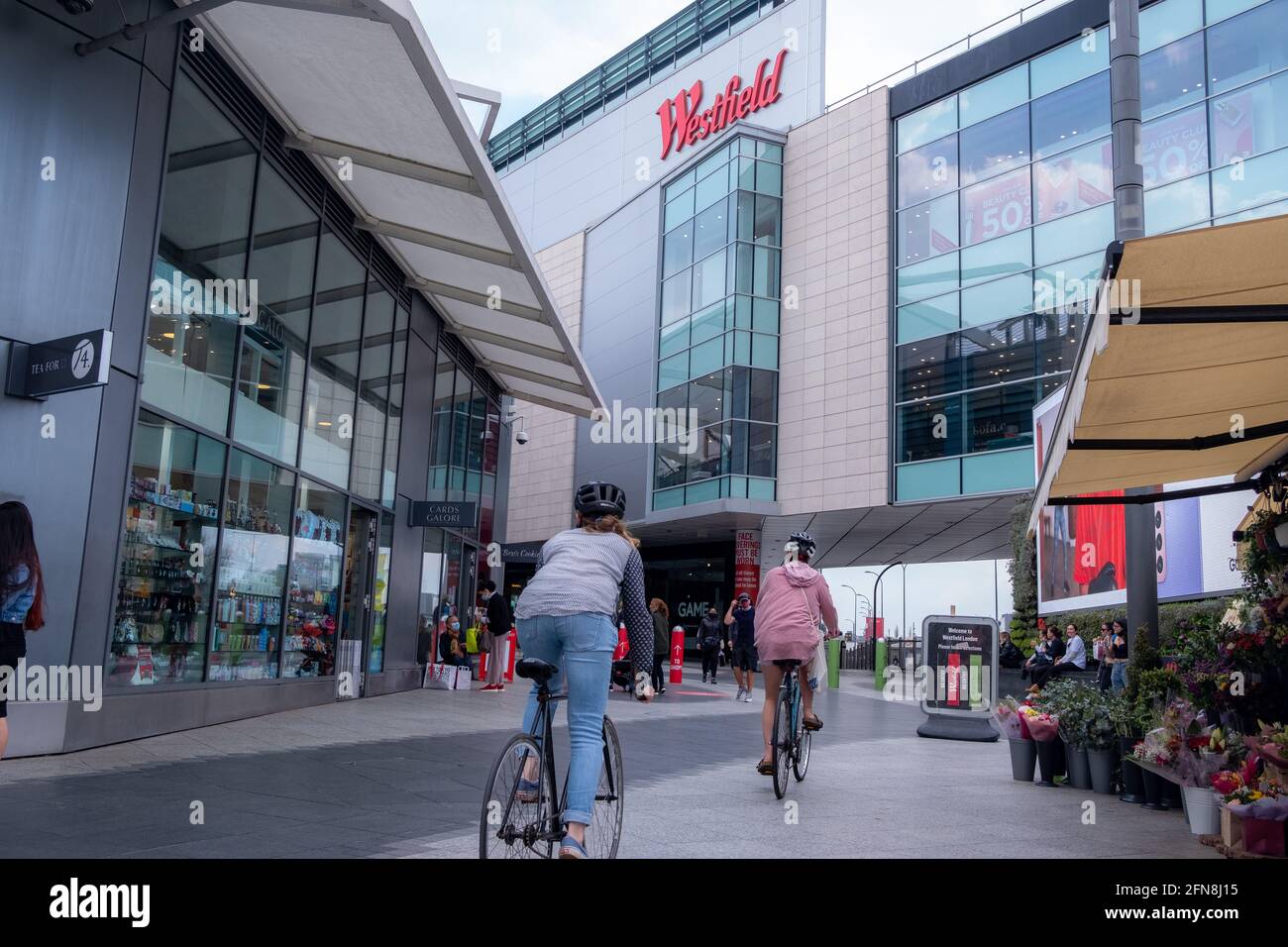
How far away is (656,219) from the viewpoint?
38.2m

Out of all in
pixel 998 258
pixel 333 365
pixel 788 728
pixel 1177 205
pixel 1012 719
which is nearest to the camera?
pixel 788 728

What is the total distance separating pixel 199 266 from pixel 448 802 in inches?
227

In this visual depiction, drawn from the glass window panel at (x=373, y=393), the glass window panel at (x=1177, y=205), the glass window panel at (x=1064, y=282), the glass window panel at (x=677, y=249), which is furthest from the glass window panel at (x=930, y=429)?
the glass window panel at (x=373, y=393)

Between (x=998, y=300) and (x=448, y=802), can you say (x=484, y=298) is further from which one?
(x=998, y=300)

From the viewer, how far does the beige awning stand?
14.1 feet

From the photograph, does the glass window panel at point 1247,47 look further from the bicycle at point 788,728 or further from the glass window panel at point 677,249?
the bicycle at point 788,728

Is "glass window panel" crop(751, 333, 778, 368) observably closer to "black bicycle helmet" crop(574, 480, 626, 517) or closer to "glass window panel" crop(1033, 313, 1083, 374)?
"glass window panel" crop(1033, 313, 1083, 374)

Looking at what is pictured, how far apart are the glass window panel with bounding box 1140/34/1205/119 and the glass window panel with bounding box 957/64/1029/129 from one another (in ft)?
10.6

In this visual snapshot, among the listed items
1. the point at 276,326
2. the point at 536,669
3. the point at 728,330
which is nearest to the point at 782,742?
the point at 536,669

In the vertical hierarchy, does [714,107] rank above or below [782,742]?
above

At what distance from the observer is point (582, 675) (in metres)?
4.29

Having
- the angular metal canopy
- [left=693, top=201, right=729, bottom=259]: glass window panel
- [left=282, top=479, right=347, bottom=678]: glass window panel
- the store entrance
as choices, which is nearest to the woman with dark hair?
the angular metal canopy
